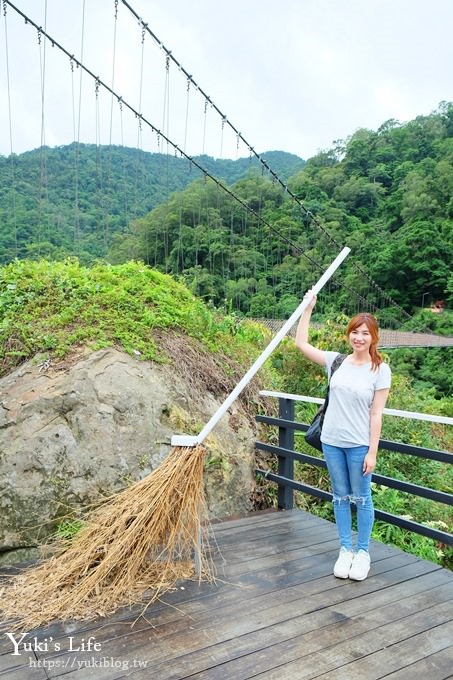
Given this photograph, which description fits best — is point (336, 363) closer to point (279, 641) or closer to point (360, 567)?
point (360, 567)

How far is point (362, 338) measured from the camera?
200cm

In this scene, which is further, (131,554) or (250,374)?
(250,374)

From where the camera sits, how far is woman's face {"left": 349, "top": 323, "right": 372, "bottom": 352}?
6.56ft

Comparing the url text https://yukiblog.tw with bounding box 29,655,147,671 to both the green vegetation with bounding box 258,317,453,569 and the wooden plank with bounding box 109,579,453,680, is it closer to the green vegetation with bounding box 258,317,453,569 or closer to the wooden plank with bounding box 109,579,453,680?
the wooden plank with bounding box 109,579,453,680

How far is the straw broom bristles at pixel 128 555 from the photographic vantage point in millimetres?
1847

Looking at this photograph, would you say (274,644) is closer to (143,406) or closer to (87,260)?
(143,406)

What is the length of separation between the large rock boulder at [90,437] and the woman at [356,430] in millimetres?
923

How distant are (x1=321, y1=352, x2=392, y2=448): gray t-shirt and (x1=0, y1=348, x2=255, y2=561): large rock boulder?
3.35ft

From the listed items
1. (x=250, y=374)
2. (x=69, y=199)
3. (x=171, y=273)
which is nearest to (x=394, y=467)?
(x=250, y=374)

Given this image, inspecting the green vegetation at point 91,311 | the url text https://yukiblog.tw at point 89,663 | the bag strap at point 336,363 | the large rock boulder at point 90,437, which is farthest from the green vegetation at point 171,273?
the url text https://yukiblog.tw at point 89,663

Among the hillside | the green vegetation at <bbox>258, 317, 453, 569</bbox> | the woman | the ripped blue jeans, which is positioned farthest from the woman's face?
the hillside

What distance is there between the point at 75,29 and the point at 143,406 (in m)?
5.25

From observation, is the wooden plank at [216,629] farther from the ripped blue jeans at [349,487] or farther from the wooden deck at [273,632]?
the ripped blue jeans at [349,487]

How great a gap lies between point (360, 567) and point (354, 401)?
0.68 metres
